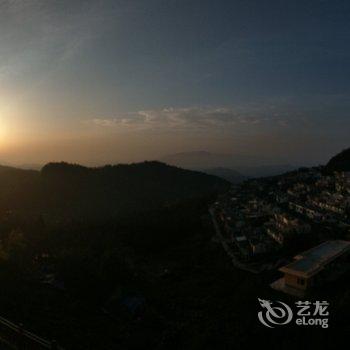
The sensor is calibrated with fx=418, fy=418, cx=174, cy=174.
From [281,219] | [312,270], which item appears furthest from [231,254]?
[312,270]

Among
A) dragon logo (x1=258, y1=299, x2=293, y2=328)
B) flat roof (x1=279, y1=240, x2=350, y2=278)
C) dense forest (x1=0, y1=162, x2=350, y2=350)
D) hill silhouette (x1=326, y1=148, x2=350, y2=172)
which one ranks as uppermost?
hill silhouette (x1=326, y1=148, x2=350, y2=172)

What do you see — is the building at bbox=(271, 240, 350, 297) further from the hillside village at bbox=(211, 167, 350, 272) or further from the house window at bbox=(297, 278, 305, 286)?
the hillside village at bbox=(211, 167, 350, 272)

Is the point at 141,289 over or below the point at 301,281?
below

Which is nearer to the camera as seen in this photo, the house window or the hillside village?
the house window

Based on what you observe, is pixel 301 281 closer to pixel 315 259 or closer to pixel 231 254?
pixel 315 259

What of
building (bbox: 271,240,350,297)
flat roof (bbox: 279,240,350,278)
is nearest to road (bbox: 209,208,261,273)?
flat roof (bbox: 279,240,350,278)

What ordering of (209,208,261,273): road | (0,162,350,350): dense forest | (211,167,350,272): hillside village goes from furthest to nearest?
(211,167,350,272): hillside village
(209,208,261,273): road
(0,162,350,350): dense forest

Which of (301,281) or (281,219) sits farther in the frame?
(281,219)
